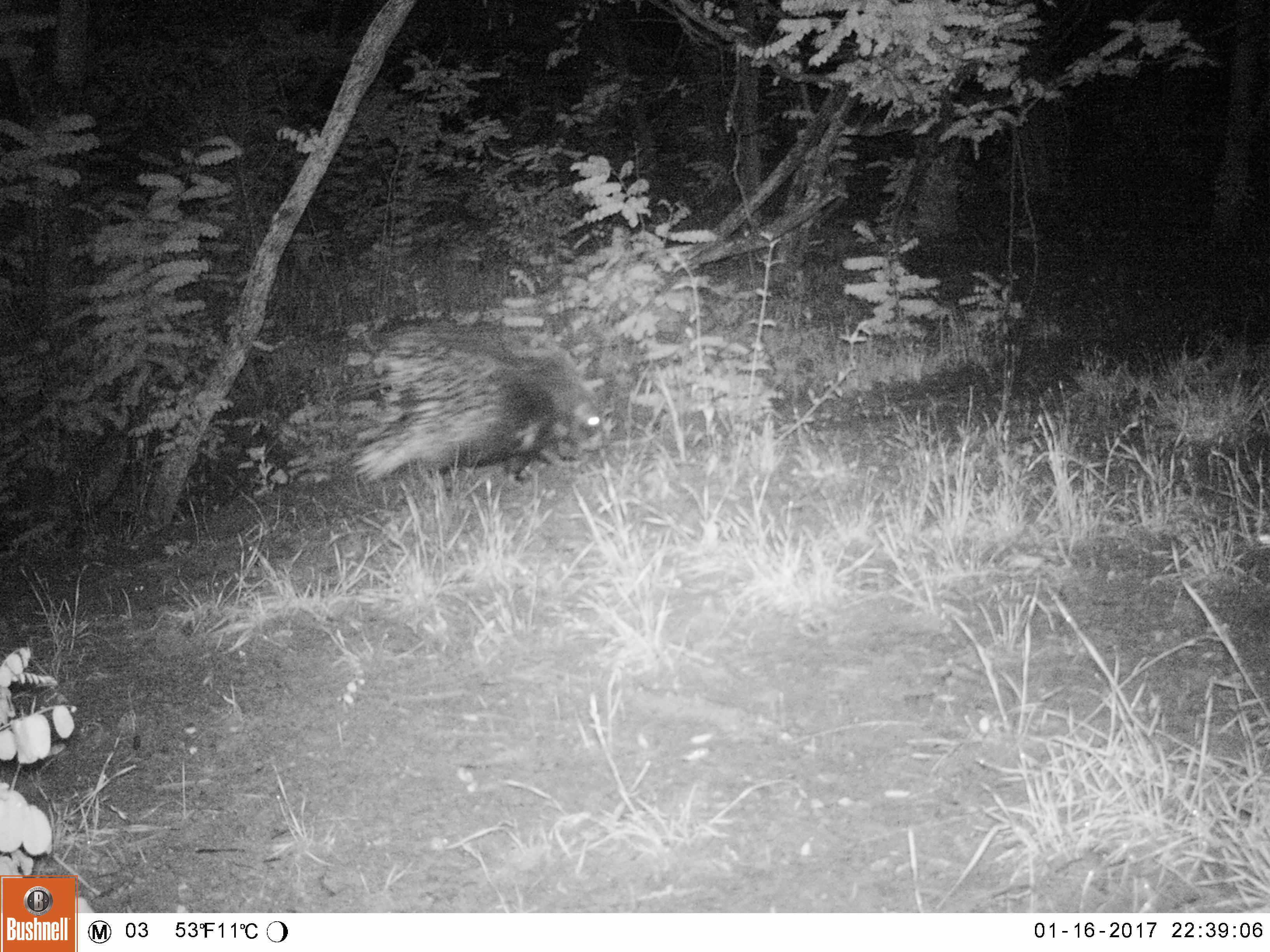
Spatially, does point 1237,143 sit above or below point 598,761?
above

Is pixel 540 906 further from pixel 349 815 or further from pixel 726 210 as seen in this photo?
pixel 726 210

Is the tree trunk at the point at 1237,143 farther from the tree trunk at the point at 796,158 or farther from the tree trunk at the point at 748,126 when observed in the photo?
the tree trunk at the point at 796,158

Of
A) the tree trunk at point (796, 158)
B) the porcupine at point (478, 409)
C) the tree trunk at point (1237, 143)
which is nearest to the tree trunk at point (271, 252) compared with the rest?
the porcupine at point (478, 409)

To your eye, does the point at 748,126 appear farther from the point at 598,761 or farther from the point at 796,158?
the point at 598,761

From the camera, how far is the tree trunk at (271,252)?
5176 millimetres

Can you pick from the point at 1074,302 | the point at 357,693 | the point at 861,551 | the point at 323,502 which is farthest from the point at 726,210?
the point at 357,693

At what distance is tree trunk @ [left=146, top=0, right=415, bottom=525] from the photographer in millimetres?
5176

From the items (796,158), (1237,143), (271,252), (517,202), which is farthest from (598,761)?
(1237,143)
